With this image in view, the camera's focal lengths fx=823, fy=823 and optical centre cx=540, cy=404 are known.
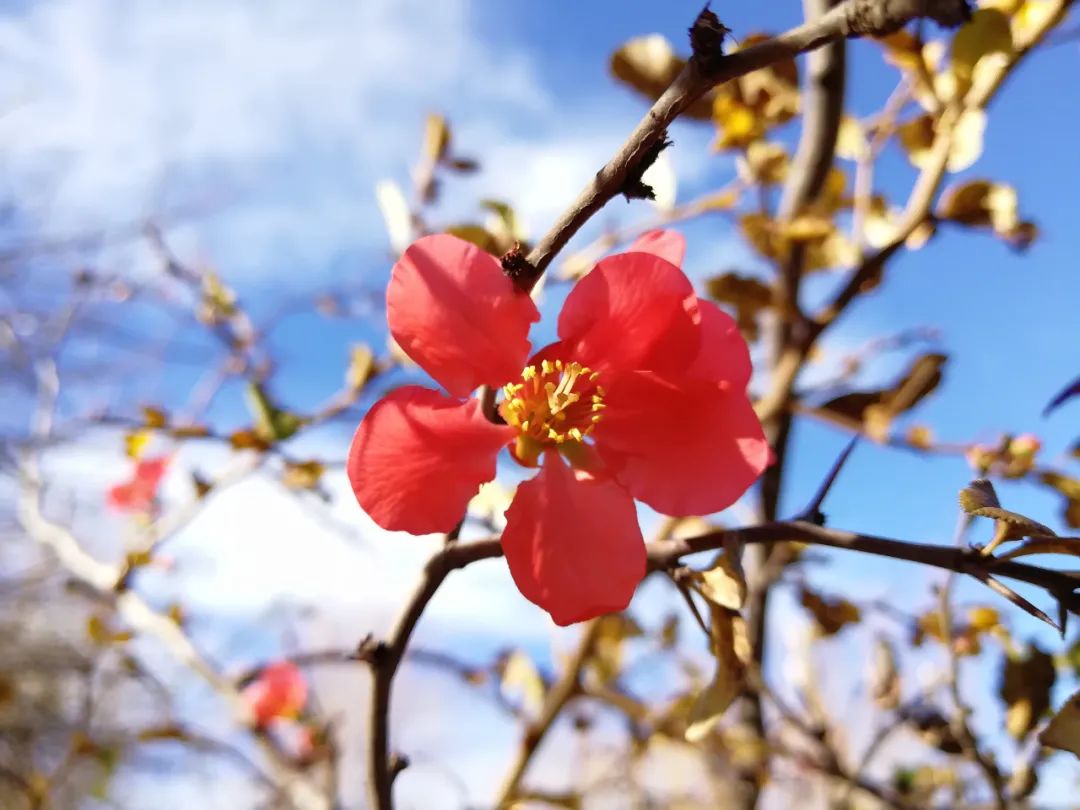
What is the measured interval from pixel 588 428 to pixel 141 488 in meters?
1.32

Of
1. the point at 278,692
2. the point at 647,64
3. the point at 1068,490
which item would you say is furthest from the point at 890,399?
the point at 278,692

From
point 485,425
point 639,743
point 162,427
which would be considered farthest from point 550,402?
point 639,743

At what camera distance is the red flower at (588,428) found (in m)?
0.34

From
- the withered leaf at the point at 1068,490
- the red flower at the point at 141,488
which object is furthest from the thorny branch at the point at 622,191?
the red flower at the point at 141,488

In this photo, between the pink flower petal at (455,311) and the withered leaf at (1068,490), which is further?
the withered leaf at (1068,490)

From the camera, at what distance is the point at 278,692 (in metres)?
1.39

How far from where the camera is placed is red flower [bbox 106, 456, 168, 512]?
57.6 inches

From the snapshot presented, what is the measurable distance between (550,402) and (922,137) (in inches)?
22.7

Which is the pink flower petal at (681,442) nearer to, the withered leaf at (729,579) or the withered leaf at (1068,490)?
the withered leaf at (729,579)

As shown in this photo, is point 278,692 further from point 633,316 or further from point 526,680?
point 633,316

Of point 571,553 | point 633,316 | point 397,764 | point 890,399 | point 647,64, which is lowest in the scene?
point 397,764

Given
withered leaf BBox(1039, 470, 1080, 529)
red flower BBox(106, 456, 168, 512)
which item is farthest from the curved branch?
red flower BBox(106, 456, 168, 512)

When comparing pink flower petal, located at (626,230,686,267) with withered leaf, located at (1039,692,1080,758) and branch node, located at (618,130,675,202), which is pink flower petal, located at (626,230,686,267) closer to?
branch node, located at (618,130,675,202)

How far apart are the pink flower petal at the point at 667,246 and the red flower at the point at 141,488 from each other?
1.31 m
